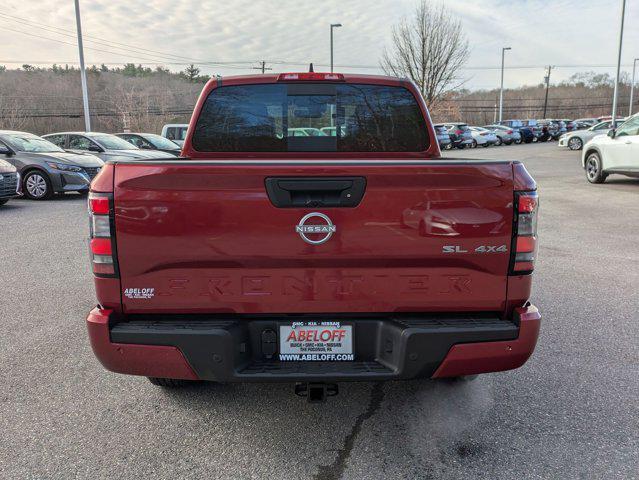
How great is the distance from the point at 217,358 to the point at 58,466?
1.04 meters

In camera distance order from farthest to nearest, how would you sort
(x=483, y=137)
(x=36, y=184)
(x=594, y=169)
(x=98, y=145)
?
(x=483, y=137), (x=98, y=145), (x=594, y=169), (x=36, y=184)

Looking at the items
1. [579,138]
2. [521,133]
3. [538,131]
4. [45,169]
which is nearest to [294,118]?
[45,169]

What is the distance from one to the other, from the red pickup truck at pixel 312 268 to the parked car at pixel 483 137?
36890 mm

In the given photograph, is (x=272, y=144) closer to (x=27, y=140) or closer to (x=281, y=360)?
(x=281, y=360)

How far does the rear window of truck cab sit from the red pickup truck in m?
1.35

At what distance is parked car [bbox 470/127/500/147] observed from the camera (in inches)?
1478

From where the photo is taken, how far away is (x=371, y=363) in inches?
99.7

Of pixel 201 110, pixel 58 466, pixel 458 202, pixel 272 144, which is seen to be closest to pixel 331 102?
pixel 272 144

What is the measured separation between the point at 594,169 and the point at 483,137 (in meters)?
24.0

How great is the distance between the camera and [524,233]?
2473 mm

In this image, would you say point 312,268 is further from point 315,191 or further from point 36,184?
point 36,184

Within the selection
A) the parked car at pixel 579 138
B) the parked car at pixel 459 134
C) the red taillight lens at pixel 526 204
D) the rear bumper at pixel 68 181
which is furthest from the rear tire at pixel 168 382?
the parked car at pixel 459 134

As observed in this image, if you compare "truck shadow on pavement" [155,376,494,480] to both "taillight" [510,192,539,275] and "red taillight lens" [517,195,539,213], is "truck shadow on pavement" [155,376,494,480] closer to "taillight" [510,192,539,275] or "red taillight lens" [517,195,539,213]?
"taillight" [510,192,539,275]

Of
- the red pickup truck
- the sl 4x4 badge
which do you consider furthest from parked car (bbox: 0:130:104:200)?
the sl 4x4 badge
